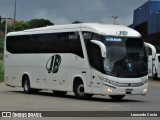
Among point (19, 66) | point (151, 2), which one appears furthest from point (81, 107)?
point (151, 2)

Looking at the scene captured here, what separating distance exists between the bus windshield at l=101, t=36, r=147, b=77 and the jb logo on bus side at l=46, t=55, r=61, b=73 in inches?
150

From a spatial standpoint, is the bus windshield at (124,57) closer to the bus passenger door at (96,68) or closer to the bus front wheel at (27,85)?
the bus passenger door at (96,68)

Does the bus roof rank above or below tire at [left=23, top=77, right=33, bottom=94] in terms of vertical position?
above

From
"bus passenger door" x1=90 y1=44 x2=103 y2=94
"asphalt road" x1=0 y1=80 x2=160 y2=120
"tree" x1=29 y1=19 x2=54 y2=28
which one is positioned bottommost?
"asphalt road" x1=0 y1=80 x2=160 y2=120

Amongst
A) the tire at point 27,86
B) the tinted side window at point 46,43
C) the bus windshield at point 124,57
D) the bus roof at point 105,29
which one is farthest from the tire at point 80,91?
the tire at point 27,86

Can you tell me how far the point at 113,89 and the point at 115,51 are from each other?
1.66 m

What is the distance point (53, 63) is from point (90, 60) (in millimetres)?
3542

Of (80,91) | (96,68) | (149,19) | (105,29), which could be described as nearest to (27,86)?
(80,91)

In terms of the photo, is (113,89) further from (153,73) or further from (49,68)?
(153,73)

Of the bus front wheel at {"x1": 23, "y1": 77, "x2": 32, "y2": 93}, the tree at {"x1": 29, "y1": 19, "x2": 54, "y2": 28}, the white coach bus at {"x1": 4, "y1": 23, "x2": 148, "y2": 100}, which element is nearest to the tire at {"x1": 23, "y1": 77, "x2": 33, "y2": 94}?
the bus front wheel at {"x1": 23, "y1": 77, "x2": 32, "y2": 93}

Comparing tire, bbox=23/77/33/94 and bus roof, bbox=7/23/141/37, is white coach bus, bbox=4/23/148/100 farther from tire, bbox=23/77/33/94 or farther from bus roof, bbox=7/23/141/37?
tire, bbox=23/77/33/94

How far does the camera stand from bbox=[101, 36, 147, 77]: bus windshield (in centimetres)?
2312

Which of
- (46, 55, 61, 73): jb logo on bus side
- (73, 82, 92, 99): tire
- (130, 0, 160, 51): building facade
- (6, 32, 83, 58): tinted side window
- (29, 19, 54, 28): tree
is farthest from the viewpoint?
(29, 19, 54, 28): tree

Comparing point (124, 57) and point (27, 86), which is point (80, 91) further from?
point (27, 86)
